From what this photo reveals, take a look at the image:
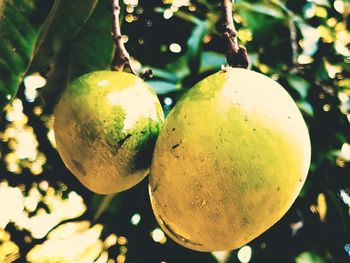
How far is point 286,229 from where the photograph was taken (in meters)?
1.67

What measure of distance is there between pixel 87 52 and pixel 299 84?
2.26ft

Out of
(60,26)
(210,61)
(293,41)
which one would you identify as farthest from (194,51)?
(60,26)

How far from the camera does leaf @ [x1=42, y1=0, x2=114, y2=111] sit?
126 centimetres

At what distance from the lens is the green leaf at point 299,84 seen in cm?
160

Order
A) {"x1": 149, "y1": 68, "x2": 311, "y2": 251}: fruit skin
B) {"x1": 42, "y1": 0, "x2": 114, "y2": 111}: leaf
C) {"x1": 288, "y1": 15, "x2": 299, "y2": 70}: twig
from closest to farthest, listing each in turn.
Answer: {"x1": 149, "y1": 68, "x2": 311, "y2": 251}: fruit skin
{"x1": 42, "y1": 0, "x2": 114, "y2": 111}: leaf
{"x1": 288, "y1": 15, "x2": 299, "y2": 70}: twig

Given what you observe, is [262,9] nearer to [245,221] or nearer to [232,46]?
[232,46]

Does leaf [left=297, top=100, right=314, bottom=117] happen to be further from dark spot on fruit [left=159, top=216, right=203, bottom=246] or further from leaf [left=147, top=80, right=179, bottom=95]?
dark spot on fruit [left=159, top=216, right=203, bottom=246]

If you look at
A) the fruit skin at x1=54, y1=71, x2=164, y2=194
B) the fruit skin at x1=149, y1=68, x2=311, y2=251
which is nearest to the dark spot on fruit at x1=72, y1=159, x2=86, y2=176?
the fruit skin at x1=54, y1=71, x2=164, y2=194

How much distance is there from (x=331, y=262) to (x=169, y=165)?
1.05 meters

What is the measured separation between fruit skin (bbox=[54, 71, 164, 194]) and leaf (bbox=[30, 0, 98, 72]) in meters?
0.27

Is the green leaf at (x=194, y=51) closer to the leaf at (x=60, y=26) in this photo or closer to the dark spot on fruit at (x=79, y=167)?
the leaf at (x=60, y=26)

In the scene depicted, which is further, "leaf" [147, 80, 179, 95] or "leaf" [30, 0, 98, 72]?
"leaf" [147, 80, 179, 95]

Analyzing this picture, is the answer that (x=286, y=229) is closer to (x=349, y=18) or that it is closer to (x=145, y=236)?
(x=145, y=236)

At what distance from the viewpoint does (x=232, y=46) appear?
2.65 ft
